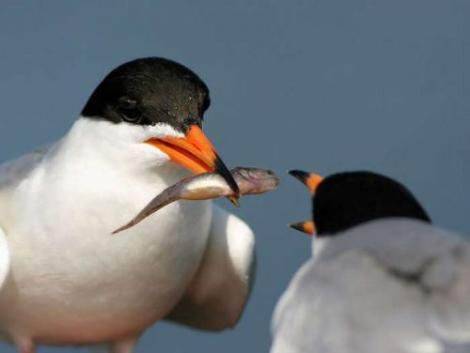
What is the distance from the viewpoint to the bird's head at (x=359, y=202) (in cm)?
530

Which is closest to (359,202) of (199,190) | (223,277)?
(199,190)

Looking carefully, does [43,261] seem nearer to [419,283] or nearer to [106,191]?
[106,191]

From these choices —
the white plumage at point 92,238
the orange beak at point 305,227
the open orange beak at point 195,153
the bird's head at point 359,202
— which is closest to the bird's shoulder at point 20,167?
the white plumage at point 92,238

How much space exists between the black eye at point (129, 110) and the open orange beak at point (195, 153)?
91 millimetres

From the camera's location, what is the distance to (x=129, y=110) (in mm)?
6555

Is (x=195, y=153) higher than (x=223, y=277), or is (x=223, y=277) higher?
(x=195, y=153)

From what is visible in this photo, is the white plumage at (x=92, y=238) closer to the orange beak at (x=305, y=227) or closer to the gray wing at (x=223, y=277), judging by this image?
the gray wing at (x=223, y=277)

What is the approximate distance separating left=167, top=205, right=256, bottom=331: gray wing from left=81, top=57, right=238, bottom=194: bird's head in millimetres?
699

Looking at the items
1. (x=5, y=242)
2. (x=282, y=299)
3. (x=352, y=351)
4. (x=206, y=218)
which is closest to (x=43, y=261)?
(x=5, y=242)

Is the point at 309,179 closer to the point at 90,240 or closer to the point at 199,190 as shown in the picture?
the point at 199,190

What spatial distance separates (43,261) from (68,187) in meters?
0.28

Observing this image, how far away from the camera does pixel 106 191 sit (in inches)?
265

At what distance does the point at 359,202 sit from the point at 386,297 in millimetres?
444

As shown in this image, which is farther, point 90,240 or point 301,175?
point 90,240
